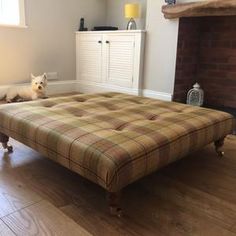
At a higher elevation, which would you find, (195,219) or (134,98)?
(134,98)

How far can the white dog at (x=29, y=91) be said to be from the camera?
324 centimetres

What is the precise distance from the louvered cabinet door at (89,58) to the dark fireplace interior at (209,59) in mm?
1177

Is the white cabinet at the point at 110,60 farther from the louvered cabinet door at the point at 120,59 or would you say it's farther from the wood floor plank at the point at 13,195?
the wood floor plank at the point at 13,195

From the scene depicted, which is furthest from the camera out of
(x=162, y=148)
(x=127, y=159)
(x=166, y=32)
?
(x=166, y=32)

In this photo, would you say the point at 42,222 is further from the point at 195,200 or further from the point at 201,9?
the point at 201,9

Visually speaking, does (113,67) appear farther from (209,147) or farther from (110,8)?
(209,147)

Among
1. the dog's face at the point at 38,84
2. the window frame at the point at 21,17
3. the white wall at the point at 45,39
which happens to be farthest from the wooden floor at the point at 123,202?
the window frame at the point at 21,17

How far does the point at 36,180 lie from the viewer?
151 centimetres

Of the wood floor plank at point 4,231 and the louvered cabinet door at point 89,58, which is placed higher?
the louvered cabinet door at point 89,58

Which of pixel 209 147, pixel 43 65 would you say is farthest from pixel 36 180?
pixel 43 65

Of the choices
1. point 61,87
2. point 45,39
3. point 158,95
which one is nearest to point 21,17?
point 45,39

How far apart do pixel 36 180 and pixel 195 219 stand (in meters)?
0.84

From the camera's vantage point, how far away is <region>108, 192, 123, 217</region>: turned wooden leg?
3.84 feet

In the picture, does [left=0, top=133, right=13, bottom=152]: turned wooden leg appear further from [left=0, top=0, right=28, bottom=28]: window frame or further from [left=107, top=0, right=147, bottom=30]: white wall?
[left=107, top=0, right=147, bottom=30]: white wall
